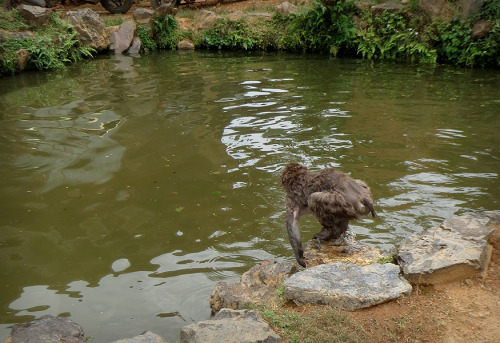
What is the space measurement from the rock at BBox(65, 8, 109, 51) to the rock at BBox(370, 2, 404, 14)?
957cm

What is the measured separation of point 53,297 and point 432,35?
13569 mm

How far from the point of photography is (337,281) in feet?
14.9

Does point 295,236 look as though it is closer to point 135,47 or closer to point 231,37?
point 231,37

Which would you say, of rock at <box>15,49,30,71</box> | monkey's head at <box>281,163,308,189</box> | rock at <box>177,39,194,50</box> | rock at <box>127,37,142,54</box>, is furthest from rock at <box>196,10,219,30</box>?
monkey's head at <box>281,163,308,189</box>

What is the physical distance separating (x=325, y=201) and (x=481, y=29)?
11579 mm

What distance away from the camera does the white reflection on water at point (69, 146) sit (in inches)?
321

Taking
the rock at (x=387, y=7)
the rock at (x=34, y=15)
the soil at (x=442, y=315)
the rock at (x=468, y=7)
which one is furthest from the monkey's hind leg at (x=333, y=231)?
the rock at (x=34, y=15)

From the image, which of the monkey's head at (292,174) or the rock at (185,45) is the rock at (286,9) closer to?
the rock at (185,45)

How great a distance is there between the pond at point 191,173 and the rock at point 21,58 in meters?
2.29

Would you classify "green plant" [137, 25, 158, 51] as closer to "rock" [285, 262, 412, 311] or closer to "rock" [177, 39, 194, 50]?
"rock" [177, 39, 194, 50]

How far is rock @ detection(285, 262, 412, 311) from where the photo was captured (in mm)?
4324

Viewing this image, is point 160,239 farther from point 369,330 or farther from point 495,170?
point 495,170

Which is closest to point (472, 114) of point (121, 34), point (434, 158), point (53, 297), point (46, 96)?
point (434, 158)

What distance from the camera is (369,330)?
410 cm
